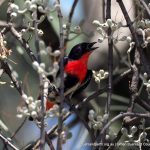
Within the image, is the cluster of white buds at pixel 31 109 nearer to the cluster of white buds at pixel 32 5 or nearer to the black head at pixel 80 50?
the cluster of white buds at pixel 32 5

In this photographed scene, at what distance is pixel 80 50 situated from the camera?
114 inches

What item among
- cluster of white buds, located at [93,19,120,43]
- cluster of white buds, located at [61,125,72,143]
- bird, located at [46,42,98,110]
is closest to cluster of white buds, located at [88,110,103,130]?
cluster of white buds, located at [61,125,72,143]

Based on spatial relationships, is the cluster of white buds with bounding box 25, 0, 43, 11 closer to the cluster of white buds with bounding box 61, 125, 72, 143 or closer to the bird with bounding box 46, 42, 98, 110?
the cluster of white buds with bounding box 61, 125, 72, 143

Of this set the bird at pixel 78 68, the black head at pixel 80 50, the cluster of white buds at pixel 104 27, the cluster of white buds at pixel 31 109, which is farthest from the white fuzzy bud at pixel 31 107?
the black head at pixel 80 50

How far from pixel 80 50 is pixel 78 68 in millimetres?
138

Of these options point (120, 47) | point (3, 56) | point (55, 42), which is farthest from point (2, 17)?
point (3, 56)

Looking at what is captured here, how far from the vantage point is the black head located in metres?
2.79

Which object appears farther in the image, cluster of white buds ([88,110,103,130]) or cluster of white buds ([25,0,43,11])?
cluster of white buds ([88,110,103,130])

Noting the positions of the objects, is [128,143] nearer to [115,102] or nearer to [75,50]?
[75,50]

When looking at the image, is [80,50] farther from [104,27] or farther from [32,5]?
[32,5]

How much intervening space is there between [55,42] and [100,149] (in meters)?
1.73

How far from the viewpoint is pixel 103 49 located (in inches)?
122

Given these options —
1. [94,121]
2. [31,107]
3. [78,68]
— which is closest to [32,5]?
[31,107]

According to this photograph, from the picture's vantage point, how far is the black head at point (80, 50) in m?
2.79
